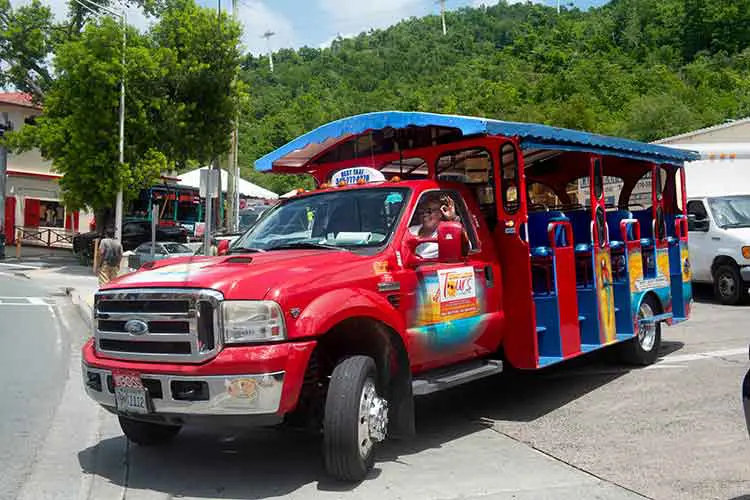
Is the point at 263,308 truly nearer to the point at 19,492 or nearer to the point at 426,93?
the point at 19,492

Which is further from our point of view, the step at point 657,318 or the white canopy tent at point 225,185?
the white canopy tent at point 225,185

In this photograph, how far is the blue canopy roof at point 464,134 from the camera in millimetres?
6301

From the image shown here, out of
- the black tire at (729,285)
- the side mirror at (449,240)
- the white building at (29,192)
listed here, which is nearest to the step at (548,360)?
the side mirror at (449,240)

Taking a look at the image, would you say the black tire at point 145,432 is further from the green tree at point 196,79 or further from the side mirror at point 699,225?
the green tree at point 196,79

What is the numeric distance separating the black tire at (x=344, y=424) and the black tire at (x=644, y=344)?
4.79 meters

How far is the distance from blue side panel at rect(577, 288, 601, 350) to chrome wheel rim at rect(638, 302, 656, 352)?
1267 mm

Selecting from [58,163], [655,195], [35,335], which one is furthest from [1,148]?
[655,195]

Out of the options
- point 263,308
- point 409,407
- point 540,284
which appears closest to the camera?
point 263,308

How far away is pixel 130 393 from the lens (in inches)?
193

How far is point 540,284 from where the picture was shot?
717cm

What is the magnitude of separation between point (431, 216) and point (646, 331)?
4.13 metres

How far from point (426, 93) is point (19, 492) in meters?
66.5

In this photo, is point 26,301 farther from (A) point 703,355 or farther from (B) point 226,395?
(B) point 226,395

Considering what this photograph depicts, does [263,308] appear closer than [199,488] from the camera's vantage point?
Yes
